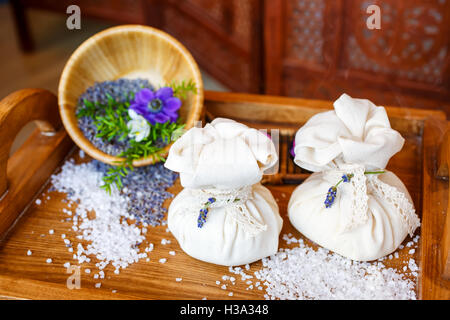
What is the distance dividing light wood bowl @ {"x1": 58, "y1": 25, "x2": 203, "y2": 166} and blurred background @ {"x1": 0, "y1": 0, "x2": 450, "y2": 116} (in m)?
0.91

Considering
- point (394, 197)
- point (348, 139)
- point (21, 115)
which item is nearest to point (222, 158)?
point (348, 139)

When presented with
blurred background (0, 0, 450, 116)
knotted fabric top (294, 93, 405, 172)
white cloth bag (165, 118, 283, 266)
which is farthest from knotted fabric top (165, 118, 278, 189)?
blurred background (0, 0, 450, 116)

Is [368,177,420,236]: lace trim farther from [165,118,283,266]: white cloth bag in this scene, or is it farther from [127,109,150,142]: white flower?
[127,109,150,142]: white flower

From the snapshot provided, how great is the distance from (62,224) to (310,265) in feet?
1.84

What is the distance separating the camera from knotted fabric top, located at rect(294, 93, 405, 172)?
0.93m

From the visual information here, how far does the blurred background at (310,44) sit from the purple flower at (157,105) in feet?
3.16

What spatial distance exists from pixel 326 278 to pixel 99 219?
522 millimetres

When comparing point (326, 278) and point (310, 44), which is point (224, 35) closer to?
point (310, 44)

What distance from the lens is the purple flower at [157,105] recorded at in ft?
4.05

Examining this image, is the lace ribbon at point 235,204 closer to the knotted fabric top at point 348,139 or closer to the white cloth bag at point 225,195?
the white cloth bag at point 225,195

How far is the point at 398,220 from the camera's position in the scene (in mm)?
993

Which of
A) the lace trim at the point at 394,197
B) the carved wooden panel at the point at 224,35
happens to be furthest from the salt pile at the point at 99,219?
the carved wooden panel at the point at 224,35
